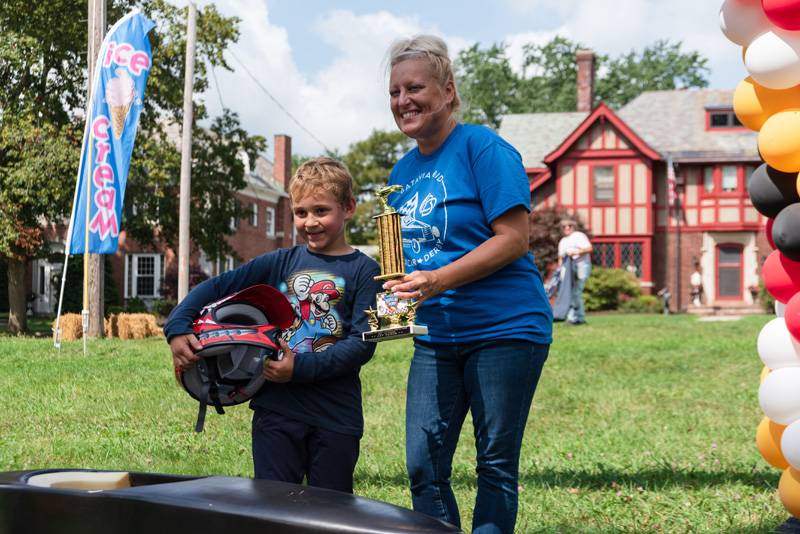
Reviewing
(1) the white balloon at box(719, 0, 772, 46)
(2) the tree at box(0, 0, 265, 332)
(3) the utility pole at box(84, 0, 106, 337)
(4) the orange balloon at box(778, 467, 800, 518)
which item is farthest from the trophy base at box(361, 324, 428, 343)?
(2) the tree at box(0, 0, 265, 332)

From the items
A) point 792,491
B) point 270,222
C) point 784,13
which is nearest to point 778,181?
point 784,13

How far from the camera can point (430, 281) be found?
3.03m

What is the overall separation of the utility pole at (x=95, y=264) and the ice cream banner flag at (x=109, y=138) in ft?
12.9

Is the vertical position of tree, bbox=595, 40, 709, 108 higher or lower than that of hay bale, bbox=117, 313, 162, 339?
higher

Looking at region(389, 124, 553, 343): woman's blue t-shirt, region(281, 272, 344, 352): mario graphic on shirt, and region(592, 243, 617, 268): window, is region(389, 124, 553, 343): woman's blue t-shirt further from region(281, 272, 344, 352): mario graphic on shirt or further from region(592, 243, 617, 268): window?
region(592, 243, 617, 268): window

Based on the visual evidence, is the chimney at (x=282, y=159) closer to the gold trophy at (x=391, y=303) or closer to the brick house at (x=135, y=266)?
the brick house at (x=135, y=266)

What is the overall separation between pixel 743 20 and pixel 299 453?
110 inches

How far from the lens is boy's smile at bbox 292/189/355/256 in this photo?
360 centimetres

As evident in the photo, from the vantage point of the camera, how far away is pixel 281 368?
11.1ft

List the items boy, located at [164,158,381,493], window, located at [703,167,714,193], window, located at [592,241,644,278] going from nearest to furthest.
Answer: boy, located at [164,158,381,493] → window, located at [592,241,644,278] → window, located at [703,167,714,193]

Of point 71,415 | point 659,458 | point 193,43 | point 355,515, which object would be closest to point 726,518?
point 659,458

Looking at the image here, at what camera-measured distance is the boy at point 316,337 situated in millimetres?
3482

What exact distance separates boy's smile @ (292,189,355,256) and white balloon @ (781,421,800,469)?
215cm

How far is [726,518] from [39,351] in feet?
36.0
